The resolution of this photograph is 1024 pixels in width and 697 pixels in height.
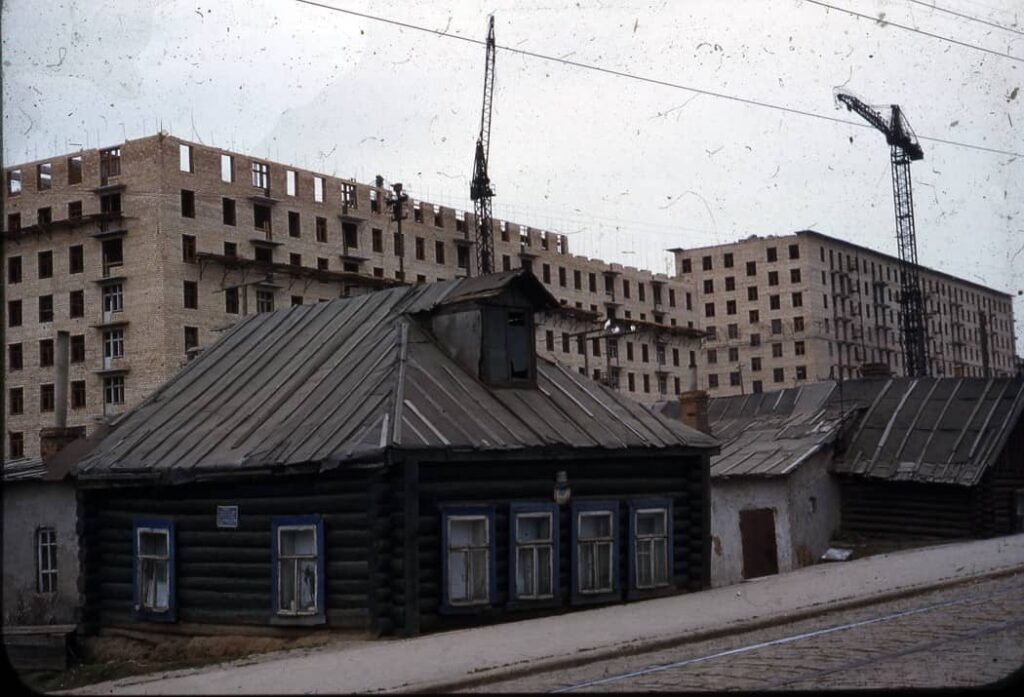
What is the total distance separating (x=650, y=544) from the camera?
24.1 m

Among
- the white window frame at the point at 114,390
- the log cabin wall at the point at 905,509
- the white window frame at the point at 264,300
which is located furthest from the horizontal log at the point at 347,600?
the white window frame at the point at 264,300

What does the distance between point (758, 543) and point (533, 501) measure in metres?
13.7

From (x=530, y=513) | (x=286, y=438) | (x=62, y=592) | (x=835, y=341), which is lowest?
(x=62, y=592)

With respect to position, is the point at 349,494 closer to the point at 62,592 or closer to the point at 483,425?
the point at 483,425

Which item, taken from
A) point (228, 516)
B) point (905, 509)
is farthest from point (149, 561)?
point (905, 509)

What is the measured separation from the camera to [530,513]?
71.1 ft

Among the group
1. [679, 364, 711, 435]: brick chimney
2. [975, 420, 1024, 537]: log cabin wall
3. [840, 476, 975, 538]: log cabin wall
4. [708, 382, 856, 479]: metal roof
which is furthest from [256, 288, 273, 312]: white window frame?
[975, 420, 1024, 537]: log cabin wall

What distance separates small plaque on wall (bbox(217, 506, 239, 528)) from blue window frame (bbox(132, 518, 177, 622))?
4.13 ft

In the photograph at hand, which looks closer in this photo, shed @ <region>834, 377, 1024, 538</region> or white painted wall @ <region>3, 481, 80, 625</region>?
white painted wall @ <region>3, 481, 80, 625</region>

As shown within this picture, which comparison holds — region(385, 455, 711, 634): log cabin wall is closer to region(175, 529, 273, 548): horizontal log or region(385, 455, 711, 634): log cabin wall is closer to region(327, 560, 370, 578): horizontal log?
region(327, 560, 370, 578): horizontal log

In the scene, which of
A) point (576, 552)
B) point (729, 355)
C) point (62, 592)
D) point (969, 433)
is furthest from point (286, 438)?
point (729, 355)

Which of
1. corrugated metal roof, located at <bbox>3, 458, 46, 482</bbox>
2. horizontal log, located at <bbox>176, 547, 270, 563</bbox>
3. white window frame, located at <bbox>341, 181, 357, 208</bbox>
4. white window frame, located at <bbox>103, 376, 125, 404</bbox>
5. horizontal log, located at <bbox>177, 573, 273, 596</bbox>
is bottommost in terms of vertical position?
horizontal log, located at <bbox>177, 573, 273, 596</bbox>

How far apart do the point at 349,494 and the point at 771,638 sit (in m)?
6.99

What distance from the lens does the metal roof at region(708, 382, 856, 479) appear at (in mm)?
35469
